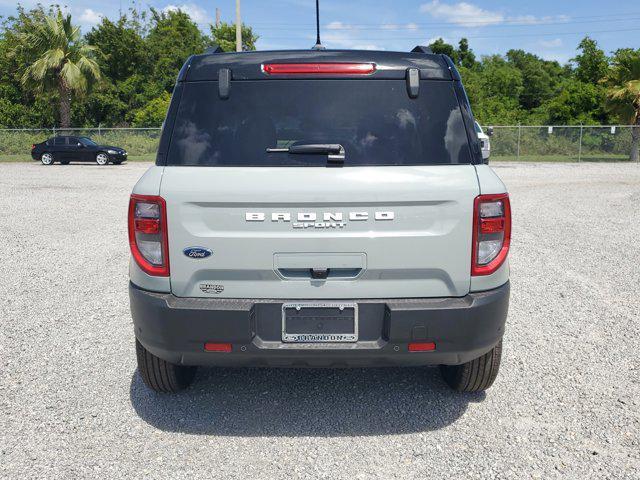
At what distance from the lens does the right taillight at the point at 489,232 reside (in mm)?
3125

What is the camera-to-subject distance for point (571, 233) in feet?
34.5

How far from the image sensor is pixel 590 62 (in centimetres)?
4159

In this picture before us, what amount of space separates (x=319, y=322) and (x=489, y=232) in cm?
99

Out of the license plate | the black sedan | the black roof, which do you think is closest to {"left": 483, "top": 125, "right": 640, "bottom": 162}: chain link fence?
the black sedan

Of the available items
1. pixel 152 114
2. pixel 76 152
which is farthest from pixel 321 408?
pixel 152 114

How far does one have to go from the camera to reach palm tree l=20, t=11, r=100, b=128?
35.2 metres

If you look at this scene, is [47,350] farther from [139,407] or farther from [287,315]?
[287,315]

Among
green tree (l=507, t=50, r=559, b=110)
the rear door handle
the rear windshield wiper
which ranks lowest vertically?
the rear door handle

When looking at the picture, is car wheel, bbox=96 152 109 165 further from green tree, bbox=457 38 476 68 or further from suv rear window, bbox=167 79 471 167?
green tree, bbox=457 38 476 68

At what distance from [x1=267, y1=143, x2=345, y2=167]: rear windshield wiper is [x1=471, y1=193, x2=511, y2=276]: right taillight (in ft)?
2.37

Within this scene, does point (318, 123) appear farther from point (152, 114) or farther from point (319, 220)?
point (152, 114)

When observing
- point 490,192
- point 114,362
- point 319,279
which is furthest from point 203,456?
point 490,192

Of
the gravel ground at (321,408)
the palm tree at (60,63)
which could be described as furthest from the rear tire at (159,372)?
the palm tree at (60,63)

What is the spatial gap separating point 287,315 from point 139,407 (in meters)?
1.31
